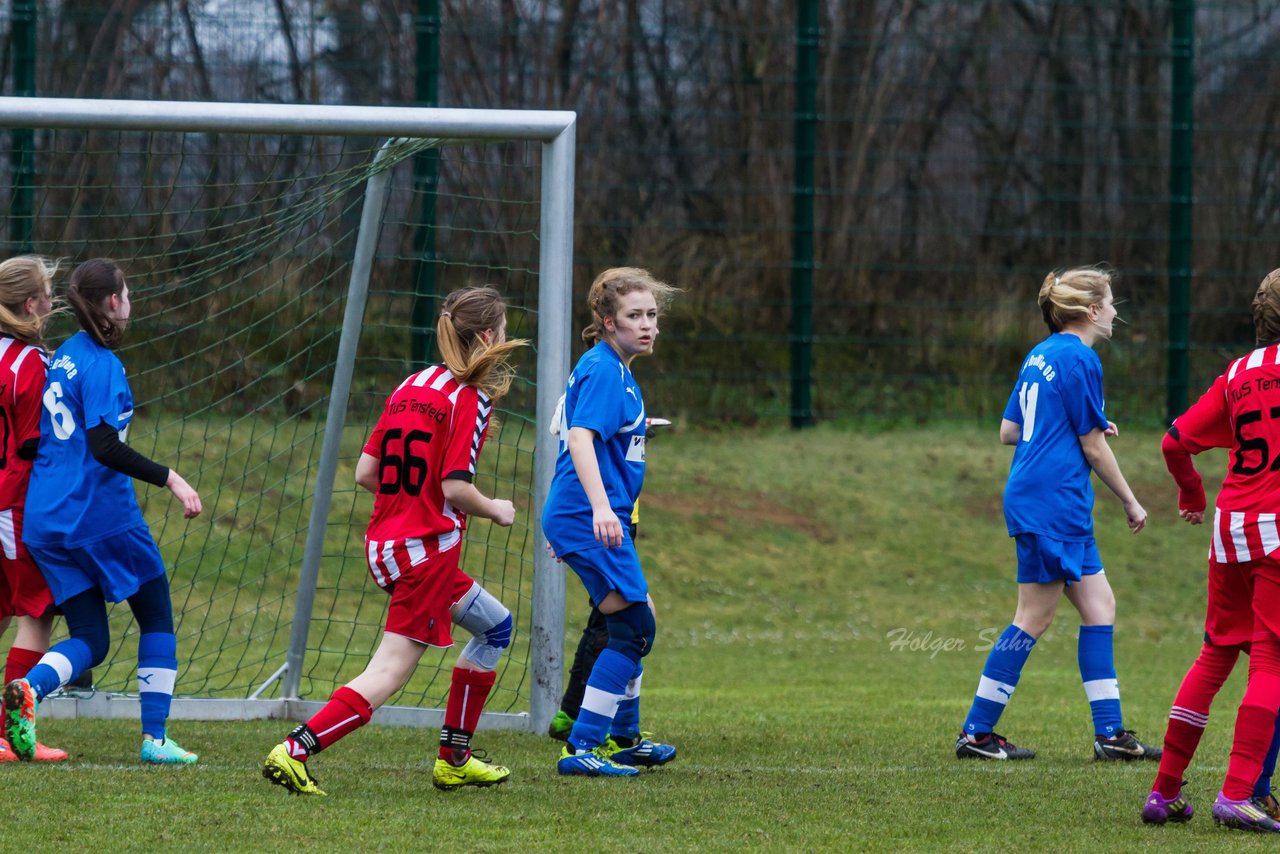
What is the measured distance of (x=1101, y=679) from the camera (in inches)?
219

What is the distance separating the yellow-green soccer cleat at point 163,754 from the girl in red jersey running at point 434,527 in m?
0.76

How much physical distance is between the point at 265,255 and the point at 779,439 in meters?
5.90

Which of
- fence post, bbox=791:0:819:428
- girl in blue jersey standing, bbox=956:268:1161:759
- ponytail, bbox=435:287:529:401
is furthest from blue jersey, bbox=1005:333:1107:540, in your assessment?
fence post, bbox=791:0:819:428

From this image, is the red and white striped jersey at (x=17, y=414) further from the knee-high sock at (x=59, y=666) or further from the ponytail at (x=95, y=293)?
the knee-high sock at (x=59, y=666)

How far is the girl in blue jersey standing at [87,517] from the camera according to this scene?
4973mm

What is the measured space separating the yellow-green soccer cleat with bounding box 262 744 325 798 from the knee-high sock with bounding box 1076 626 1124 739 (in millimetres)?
2772

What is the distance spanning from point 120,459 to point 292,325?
4102 millimetres

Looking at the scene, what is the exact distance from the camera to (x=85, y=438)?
16.6 feet

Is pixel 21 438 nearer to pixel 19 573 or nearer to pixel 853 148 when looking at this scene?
pixel 19 573

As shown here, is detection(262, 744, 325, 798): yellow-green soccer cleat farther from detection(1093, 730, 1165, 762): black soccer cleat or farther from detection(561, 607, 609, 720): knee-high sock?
detection(1093, 730, 1165, 762): black soccer cleat

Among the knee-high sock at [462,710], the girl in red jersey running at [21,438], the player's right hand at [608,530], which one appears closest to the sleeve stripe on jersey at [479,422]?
the player's right hand at [608,530]

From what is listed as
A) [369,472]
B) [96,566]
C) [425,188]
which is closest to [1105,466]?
[369,472]

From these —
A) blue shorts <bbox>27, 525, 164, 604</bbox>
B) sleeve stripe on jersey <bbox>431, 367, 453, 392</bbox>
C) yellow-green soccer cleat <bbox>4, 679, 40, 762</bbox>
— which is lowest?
yellow-green soccer cleat <bbox>4, 679, 40, 762</bbox>

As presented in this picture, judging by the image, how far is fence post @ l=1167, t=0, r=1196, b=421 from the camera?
533 inches
